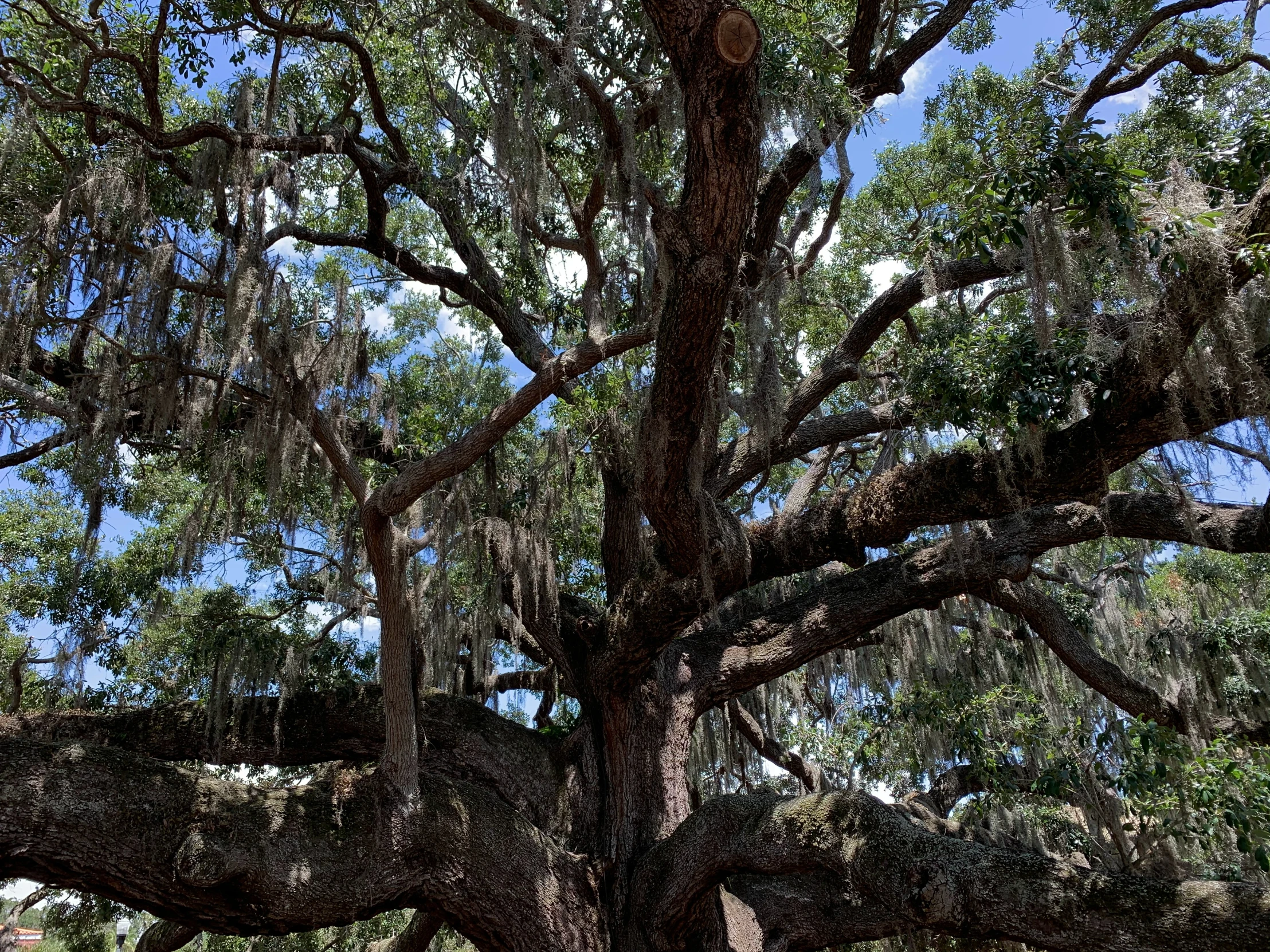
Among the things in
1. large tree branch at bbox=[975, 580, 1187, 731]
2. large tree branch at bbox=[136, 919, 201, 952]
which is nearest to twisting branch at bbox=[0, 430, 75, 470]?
large tree branch at bbox=[136, 919, 201, 952]

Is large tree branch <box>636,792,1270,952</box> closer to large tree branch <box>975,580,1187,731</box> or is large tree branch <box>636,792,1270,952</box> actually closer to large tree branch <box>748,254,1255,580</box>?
large tree branch <box>748,254,1255,580</box>

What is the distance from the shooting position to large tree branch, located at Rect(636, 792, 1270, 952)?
3.55m

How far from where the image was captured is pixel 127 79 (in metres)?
6.33

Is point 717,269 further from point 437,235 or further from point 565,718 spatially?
point 565,718

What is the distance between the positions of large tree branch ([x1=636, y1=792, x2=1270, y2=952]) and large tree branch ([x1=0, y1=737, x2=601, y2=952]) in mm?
743

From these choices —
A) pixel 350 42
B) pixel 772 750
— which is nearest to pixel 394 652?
pixel 350 42

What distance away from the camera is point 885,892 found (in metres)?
4.12

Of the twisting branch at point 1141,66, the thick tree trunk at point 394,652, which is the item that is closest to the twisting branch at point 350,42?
the thick tree trunk at point 394,652

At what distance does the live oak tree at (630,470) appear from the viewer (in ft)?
12.9

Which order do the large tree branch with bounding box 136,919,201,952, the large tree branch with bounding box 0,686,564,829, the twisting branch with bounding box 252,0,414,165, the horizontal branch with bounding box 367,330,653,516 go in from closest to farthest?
the horizontal branch with bounding box 367,330,653,516, the twisting branch with bounding box 252,0,414,165, the large tree branch with bounding box 0,686,564,829, the large tree branch with bounding box 136,919,201,952

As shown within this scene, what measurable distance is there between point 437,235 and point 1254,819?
7.66 metres

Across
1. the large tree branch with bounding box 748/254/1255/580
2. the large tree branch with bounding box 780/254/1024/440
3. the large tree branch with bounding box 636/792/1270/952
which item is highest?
the large tree branch with bounding box 780/254/1024/440

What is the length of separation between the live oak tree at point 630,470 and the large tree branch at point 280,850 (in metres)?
0.02

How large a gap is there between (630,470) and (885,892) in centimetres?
290
